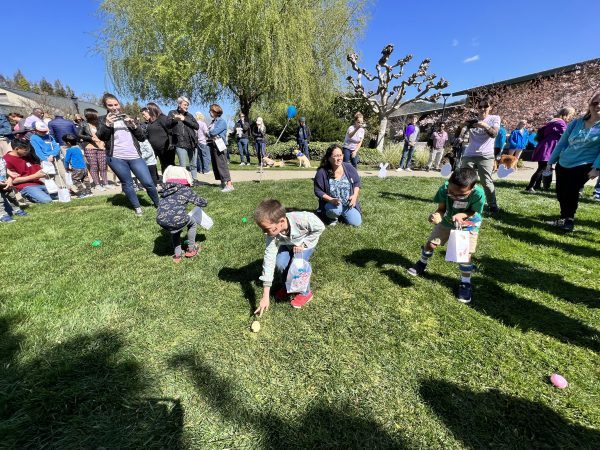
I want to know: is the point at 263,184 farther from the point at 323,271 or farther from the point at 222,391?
the point at 222,391

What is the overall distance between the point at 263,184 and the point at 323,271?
Result: 523cm

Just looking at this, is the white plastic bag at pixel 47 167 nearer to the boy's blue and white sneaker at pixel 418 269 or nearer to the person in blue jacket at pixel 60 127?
the person in blue jacket at pixel 60 127

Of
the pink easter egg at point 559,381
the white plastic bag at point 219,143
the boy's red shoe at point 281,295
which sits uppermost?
the white plastic bag at point 219,143

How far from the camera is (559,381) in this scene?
6.88 feet

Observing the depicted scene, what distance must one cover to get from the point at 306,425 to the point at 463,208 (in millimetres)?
2508

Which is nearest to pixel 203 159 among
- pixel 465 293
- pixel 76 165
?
pixel 76 165

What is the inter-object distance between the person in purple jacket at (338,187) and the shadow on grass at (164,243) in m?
2.18

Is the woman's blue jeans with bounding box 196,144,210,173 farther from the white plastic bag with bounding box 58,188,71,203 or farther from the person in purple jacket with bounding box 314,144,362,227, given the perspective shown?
the person in purple jacket with bounding box 314,144,362,227

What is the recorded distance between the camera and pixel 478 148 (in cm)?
512

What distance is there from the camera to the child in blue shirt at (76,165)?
785cm

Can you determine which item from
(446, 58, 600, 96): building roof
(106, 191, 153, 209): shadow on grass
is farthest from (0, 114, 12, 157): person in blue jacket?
(446, 58, 600, 96): building roof

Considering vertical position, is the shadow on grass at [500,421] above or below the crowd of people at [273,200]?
below

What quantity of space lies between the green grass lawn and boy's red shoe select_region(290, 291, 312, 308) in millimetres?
72

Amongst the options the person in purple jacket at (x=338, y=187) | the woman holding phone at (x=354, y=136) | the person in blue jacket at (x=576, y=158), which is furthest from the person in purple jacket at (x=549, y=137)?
the person in purple jacket at (x=338, y=187)
